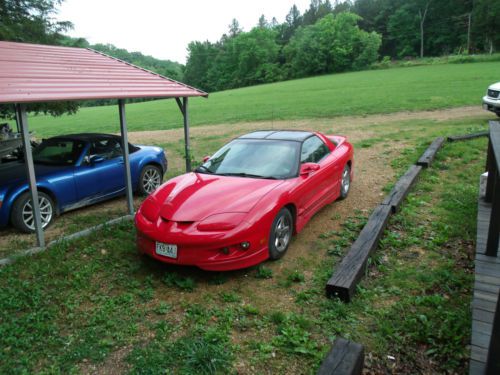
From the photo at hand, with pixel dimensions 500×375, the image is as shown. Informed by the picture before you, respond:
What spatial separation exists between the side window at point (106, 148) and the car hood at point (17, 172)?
71 centimetres

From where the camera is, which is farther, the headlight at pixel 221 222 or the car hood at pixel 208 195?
the car hood at pixel 208 195

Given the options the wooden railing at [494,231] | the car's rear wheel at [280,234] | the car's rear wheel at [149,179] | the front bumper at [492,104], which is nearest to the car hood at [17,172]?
the car's rear wheel at [149,179]

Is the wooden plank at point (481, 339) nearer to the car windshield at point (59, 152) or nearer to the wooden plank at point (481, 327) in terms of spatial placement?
the wooden plank at point (481, 327)

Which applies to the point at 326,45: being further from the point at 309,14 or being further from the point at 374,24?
the point at 309,14

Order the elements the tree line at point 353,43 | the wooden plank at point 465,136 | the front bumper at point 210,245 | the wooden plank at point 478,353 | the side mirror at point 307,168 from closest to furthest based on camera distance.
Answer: the wooden plank at point 478,353 → the front bumper at point 210,245 → the side mirror at point 307,168 → the wooden plank at point 465,136 → the tree line at point 353,43

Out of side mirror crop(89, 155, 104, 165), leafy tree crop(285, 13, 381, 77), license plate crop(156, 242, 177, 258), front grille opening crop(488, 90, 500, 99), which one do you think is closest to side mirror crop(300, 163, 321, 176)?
license plate crop(156, 242, 177, 258)

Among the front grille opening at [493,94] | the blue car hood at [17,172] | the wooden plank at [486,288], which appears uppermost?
the front grille opening at [493,94]

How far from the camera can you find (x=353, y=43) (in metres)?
82.7

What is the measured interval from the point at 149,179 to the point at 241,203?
4011 mm

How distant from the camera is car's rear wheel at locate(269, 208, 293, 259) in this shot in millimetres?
4566

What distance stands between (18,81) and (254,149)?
3.19 meters

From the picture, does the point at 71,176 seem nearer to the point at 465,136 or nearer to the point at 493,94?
the point at 465,136

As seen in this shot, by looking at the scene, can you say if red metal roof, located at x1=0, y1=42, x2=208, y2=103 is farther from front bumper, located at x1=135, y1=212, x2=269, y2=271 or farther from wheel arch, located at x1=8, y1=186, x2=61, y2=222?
front bumper, located at x1=135, y1=212, x2=269, y2=271

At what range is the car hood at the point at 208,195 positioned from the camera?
14.4ft
